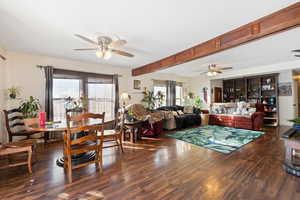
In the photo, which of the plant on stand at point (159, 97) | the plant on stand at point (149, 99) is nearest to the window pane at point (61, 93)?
the plant on stand at point (149, 99)

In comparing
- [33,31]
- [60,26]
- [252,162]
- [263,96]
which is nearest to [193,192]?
[252,162]

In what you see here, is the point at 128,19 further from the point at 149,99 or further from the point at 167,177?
the point at 149,99

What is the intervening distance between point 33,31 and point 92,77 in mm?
2371

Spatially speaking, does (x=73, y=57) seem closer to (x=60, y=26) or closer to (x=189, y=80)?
(x=60, y=26)

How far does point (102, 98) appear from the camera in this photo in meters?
5.16

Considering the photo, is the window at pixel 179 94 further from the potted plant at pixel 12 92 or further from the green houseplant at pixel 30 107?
the potted plant at pixel 12 92

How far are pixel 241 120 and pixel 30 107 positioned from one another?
687cm

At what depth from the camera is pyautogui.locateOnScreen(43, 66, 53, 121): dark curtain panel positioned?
3.98 meters

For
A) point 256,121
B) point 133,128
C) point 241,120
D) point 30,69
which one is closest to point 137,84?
point 133,128

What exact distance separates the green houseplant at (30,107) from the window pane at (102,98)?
1.48m

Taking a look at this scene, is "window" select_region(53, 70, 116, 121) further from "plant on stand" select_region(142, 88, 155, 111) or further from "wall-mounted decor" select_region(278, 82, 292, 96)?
"wall-mounted decor" select_region(278, 82, 292, 96)

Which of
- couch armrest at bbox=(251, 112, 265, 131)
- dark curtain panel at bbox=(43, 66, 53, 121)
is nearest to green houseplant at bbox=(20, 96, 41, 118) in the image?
dark curtain panel at bbox=(43, 66, 53, 121)

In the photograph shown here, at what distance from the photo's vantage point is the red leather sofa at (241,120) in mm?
5262

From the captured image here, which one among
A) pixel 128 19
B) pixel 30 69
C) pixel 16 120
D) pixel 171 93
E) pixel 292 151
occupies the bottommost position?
pixel 292 151
